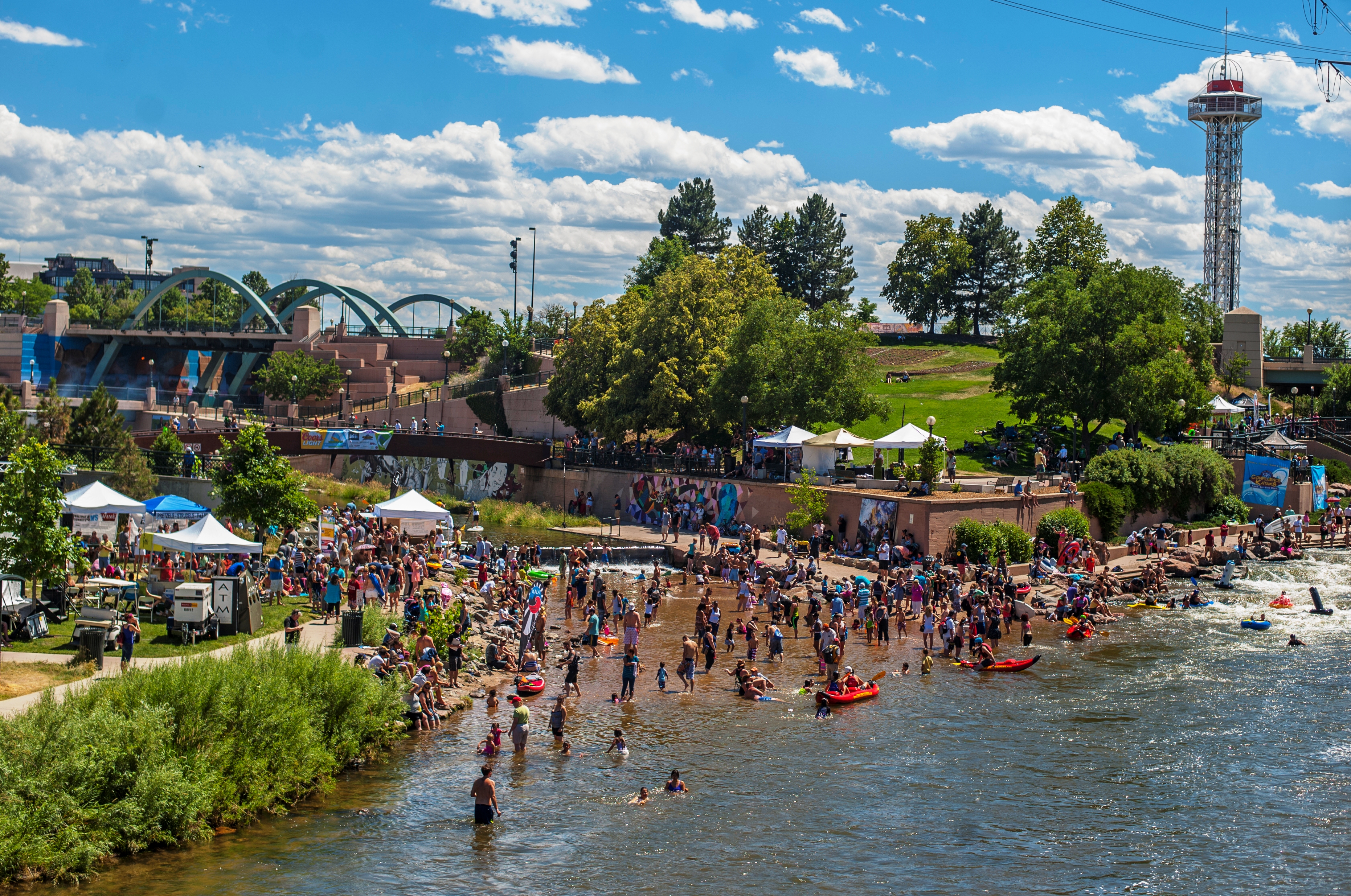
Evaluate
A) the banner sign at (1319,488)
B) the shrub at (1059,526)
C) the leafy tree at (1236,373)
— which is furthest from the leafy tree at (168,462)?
the leafy tree at (1236,373)

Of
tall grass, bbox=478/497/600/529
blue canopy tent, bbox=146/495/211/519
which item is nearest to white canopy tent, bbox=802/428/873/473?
tall grass, bbox=478/497/600/529

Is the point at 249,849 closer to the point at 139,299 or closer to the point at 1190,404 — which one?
the point at 1190,404

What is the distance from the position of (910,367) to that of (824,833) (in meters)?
69.7

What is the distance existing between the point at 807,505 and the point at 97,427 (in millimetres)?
28634

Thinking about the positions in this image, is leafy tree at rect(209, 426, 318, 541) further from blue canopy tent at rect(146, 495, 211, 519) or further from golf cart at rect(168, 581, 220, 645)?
golf cart at rect(168, 581, 220, 645)

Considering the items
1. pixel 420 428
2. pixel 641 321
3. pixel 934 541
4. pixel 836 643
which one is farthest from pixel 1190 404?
pixel 420 428

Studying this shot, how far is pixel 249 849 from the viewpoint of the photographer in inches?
680

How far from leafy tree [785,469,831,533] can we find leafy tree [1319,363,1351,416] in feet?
120

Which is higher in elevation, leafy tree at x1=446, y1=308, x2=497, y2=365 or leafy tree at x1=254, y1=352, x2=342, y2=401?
leafy tree at x1=446, y1=308, x2=497, y2=365

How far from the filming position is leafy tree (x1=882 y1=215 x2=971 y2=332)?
317ft

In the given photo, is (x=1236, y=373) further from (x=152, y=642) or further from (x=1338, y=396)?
(x=152, y=642)

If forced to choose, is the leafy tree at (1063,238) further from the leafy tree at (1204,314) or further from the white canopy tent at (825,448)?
the white canopy tent at (825,448)

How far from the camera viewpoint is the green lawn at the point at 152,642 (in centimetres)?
2284

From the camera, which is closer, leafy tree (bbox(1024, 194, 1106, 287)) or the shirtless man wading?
the shirtless man wading
